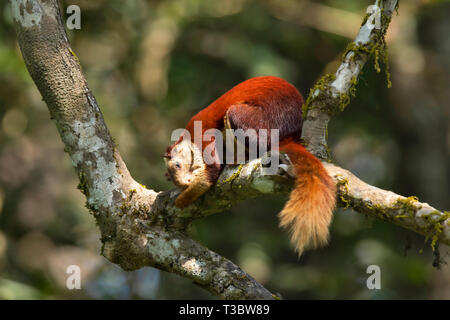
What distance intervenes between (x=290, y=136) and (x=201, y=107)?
6117 millimetres

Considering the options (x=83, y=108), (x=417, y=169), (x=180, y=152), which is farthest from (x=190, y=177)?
(x=417, y=169)

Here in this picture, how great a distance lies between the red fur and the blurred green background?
4067mm

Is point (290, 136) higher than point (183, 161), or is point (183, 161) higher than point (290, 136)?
point (290, 136)

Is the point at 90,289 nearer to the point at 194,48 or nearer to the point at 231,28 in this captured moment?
the point at 194,48

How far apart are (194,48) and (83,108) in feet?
22.2

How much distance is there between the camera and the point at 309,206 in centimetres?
317

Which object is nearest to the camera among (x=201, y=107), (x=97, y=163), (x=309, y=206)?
(x=309, y=206)

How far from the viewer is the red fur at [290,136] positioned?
3180mm

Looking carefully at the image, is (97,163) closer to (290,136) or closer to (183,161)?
(183,161)

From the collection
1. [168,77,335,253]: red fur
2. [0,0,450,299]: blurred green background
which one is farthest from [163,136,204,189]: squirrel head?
[0,0,450,299]: blurred green background

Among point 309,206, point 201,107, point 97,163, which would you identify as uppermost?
point 201,107

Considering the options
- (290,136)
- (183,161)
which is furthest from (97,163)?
(290,136)

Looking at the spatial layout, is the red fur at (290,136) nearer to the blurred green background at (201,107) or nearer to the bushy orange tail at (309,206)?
the bushy orange tail at (309,206)
